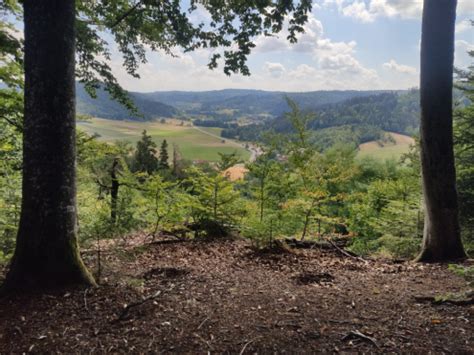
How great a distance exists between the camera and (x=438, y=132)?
5.64 m

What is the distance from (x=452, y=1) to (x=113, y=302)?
258 inches

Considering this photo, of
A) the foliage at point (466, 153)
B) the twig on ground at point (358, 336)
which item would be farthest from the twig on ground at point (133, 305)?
the foliage at point (466, 153)

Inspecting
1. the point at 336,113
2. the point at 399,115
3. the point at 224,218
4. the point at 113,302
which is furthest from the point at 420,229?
the point at 336,113

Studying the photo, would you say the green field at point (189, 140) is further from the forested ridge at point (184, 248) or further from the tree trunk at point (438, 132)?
the tree trunk at point (438, 132)

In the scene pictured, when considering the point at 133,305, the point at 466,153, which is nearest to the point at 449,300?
the point at 133,305

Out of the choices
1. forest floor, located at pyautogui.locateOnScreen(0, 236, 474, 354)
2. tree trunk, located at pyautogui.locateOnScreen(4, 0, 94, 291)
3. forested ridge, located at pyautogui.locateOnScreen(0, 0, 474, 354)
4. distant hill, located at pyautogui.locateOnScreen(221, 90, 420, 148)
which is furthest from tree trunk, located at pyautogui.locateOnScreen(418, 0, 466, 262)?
distant hill, located at pyautogui.locateOnScreen(221, 90, 420, 148)

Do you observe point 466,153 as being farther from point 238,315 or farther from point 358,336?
point 238,315

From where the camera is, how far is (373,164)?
2783cm

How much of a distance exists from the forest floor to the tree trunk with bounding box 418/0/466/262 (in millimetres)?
971

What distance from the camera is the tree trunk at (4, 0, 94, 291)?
3494 mm

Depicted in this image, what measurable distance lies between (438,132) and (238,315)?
456cm

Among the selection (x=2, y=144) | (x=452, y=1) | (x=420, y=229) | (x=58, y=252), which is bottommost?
(x=420, y=229)

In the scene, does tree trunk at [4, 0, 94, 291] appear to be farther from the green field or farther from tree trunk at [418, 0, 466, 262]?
the green field

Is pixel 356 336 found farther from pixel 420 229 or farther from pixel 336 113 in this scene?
pixel 336 113
